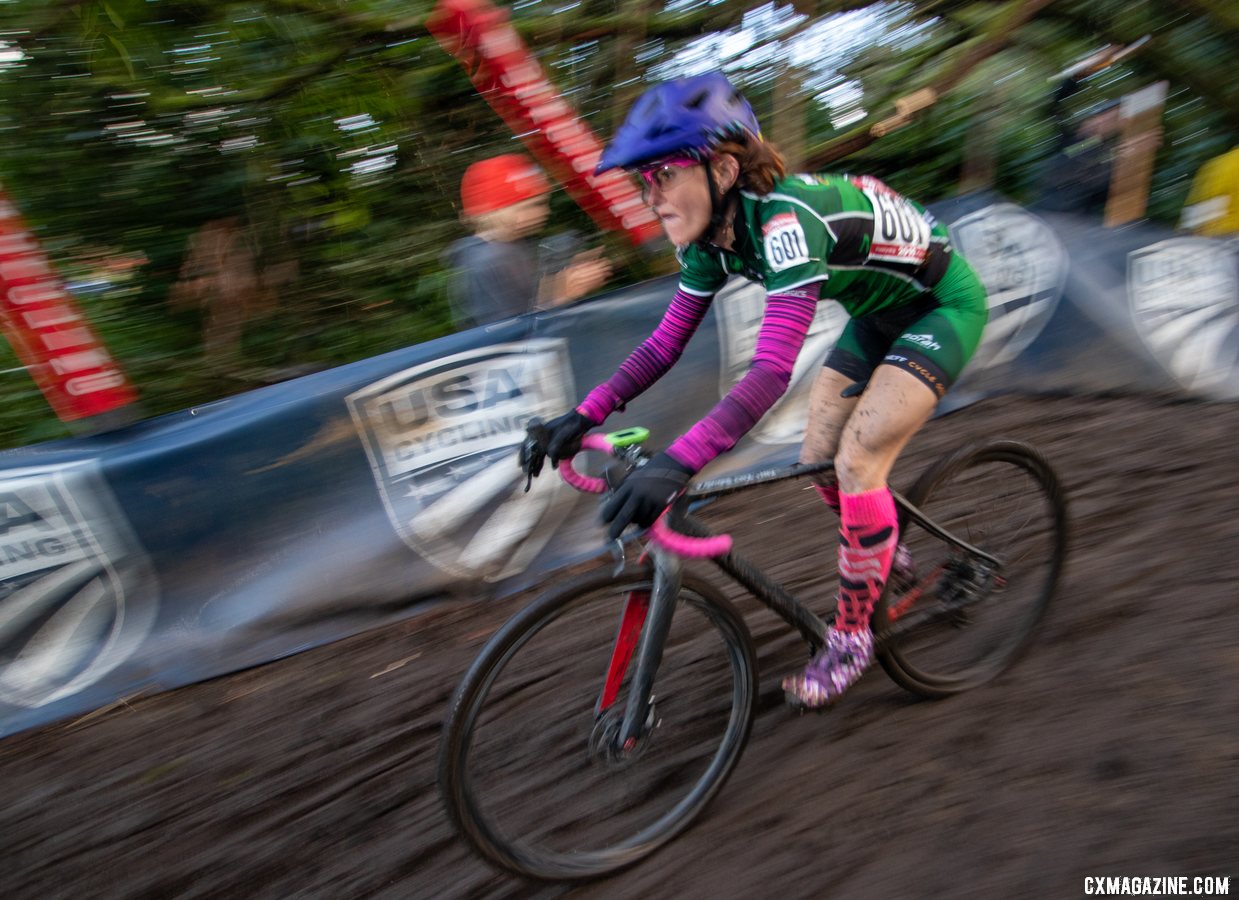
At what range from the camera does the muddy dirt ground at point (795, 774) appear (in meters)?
2.22

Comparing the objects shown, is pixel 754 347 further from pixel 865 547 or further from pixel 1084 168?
pixel 1084 168

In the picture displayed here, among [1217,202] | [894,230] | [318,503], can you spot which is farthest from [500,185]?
[1217,202]

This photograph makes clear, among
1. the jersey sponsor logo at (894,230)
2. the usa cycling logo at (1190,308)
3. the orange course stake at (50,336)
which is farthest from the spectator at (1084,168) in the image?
the orange course stake at (50,336)

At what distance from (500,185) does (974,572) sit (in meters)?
3.07

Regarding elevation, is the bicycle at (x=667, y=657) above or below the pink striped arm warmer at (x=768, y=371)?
below

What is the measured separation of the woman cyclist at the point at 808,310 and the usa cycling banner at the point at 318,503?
20cm

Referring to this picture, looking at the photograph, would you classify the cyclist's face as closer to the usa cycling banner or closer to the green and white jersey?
the green and white jersey

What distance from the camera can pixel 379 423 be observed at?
3846mm


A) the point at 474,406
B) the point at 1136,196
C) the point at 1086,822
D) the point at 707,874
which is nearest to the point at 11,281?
the point at 474,406

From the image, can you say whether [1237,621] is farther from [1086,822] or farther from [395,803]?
[395,803]

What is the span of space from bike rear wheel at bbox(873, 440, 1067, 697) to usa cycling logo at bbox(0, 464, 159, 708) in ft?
10.0

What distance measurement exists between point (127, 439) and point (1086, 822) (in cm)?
374

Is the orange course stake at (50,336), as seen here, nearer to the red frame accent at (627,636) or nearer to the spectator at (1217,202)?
the red frame accent at (627,636)

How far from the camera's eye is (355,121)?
229 inches
